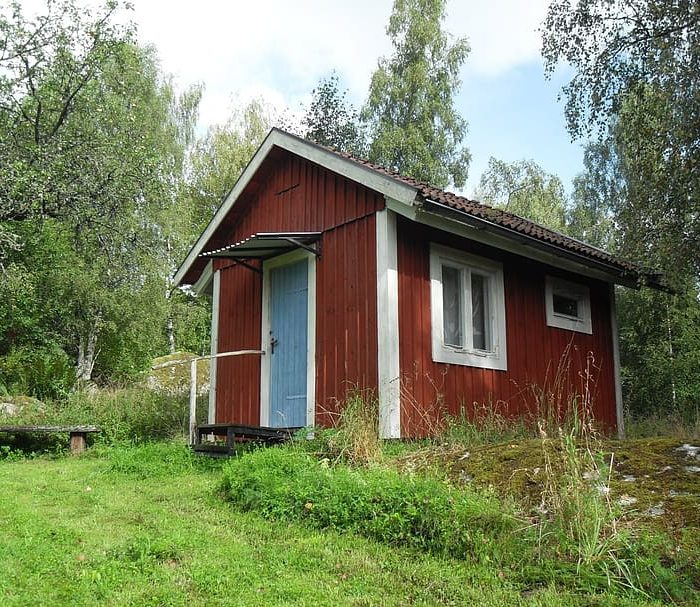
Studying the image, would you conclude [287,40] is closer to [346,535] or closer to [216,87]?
[216,87]

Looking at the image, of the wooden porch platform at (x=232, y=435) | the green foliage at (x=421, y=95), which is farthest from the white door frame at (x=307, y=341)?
the green foliage at (x=421, y=95)

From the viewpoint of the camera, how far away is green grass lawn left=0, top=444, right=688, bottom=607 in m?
3.62

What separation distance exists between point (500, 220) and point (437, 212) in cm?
133

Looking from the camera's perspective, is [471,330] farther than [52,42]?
No

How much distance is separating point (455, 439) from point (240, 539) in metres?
3.15

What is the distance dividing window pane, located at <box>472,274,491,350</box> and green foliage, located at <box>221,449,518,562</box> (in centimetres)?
403

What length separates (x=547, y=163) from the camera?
32844 millimetres

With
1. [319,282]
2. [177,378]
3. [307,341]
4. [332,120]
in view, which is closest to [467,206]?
[319,282]

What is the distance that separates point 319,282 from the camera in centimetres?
950

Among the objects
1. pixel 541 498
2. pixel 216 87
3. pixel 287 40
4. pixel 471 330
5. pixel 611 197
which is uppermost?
pixel 216 87

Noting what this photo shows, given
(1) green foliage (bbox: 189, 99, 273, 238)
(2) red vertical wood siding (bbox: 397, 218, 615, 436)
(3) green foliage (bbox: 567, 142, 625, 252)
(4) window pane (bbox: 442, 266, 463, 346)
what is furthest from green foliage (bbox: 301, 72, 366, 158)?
(4) window pane (bbox: 442, 266, 463, 346)

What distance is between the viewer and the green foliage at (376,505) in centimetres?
427

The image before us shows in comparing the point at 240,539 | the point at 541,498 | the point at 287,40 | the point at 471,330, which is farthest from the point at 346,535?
the point at 287,40

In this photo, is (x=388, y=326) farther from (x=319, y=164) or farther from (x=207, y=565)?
(x=207, y=565)
